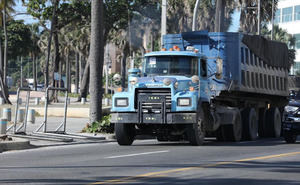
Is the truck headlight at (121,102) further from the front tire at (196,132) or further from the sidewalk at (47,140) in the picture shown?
the sidewalk at (47,140)

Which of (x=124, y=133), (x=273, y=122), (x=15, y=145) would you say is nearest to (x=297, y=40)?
(x=273, y=122)

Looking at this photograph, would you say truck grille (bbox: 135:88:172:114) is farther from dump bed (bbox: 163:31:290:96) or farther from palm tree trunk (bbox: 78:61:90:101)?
palm tree trunk (bbox: 78:61:90:101)

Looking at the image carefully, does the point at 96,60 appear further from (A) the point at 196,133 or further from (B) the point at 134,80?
(A) the point at 196,133

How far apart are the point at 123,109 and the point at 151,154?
10.1 feet

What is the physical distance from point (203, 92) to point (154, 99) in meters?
1.91

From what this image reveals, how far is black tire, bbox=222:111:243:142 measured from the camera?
75.9ft

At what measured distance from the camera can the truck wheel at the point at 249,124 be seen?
2448 cm

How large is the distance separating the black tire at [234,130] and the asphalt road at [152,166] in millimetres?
3727

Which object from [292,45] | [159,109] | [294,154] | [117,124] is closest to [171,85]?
[159,109]

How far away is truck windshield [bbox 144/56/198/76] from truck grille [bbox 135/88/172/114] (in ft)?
3.37

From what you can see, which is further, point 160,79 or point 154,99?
point 160,79

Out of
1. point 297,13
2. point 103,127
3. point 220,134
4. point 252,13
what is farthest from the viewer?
point 297,13

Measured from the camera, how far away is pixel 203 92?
2062cm

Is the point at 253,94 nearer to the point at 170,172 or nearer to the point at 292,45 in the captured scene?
the point at 170,172
